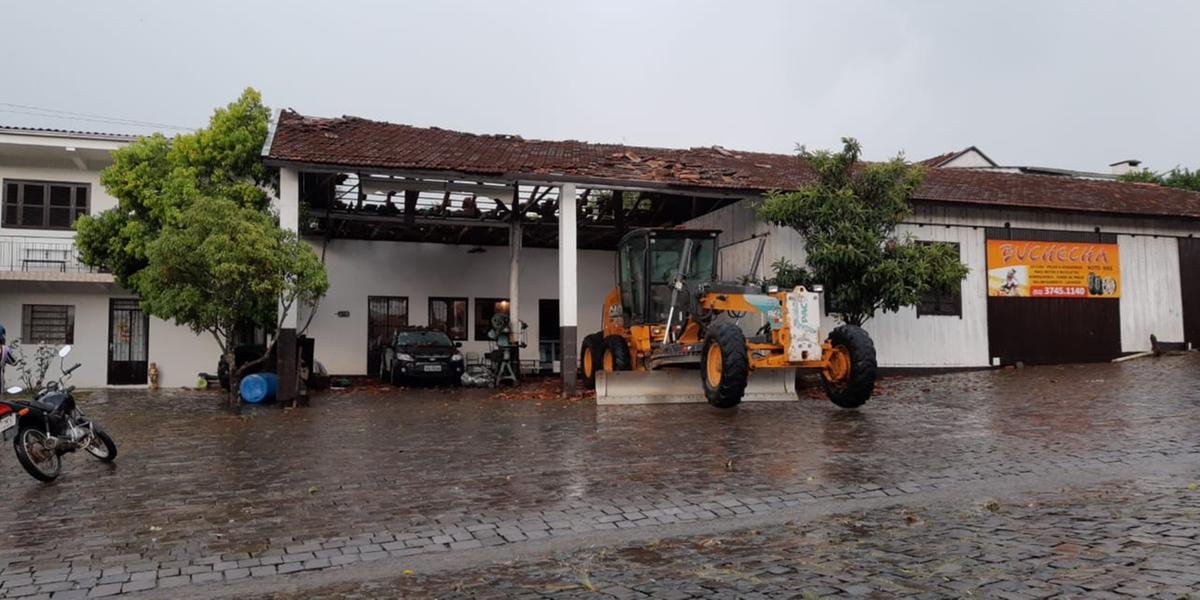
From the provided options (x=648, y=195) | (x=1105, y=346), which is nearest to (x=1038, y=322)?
(x=1105, y=346)

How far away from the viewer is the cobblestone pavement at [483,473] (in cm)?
533

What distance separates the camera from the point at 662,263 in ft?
48.3

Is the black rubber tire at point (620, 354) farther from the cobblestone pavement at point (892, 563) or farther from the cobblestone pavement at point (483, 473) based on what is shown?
the cobblestone pavement at point (892, 563)

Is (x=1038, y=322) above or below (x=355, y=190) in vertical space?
below

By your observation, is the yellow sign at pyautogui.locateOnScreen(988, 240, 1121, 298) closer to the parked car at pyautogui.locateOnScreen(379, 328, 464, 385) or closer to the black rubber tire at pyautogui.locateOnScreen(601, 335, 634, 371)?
the black rubber tire at pyautogui.locateOnScreen(601, 335, 634, 371)

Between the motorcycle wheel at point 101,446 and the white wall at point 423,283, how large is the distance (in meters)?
14.3

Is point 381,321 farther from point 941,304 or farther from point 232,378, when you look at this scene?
point 941,304

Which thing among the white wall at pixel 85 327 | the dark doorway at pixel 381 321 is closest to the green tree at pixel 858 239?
the dark doorway at pixel 381 321

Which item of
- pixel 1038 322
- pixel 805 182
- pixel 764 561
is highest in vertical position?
pixel 805 182

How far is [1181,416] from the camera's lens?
10359mm

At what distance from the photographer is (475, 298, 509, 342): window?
2466cm

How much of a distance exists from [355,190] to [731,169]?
885cm

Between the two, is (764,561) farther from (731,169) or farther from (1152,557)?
(731,169)

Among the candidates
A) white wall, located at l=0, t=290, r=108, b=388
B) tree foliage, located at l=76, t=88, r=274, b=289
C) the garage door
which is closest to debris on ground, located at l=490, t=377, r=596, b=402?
tree foliage, located at l=76, t=88, r=274, b=289
